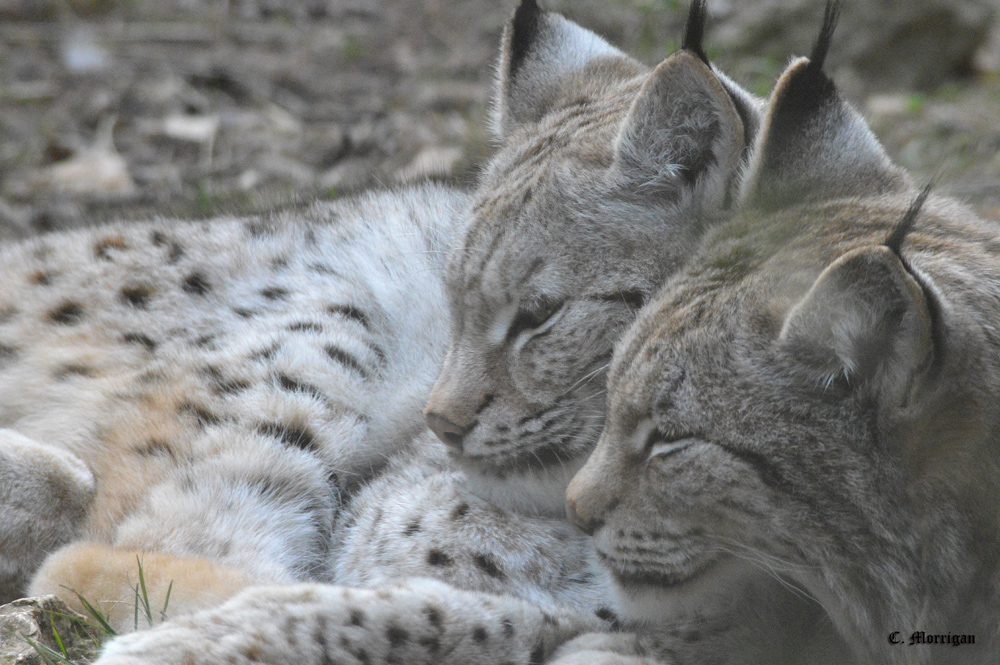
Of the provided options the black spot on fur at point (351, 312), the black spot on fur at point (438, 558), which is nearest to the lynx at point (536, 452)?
the black spot on fur at point (438, 558)

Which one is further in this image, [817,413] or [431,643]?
[431,643]

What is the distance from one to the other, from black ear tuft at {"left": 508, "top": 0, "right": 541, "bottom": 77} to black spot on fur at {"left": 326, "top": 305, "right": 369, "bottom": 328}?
1127 millimetres

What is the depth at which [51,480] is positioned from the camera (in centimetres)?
363

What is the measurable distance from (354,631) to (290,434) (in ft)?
3.75

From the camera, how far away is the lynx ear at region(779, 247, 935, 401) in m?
2.11

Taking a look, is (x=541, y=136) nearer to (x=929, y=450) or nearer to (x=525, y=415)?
(x=525, y=415)

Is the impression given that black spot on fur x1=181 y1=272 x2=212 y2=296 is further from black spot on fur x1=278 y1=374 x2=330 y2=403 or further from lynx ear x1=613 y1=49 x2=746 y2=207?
lynx ear x1=613 y1=49 x2=746 y2=207

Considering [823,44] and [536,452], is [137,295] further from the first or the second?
[823,44]

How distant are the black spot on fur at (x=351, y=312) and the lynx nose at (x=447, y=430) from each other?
0.97 meters

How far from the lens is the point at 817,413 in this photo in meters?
2.43

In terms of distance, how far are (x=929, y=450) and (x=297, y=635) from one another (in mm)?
1639

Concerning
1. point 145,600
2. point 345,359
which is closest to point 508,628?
point 145,600

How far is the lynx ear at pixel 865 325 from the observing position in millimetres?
2105

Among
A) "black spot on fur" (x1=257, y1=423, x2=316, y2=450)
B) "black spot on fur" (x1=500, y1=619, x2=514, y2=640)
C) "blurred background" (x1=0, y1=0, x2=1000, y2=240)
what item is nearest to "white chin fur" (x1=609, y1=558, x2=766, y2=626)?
"black spot on fur" (x1=500, y1=619, x2=514, y2=640)
